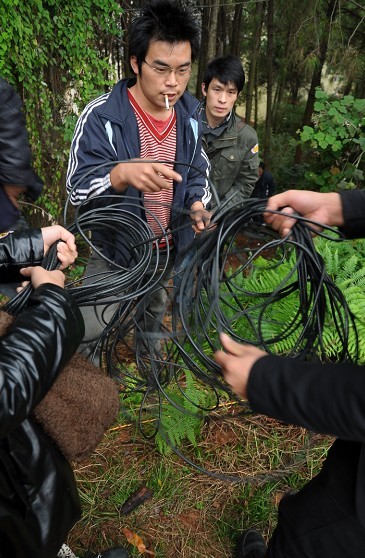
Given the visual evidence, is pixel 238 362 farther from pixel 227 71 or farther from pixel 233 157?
pixel 227 71

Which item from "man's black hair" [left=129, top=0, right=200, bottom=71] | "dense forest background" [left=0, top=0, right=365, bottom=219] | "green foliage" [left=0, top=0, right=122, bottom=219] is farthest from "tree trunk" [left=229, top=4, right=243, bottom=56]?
"man's black hair" [left=129, top=0, right=200, bottom=71]

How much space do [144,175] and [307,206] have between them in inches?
23.8

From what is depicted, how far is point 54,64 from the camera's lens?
13.5 feet

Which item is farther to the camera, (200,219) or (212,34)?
(212,34)

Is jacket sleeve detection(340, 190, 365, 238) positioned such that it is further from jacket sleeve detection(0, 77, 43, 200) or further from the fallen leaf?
the fallen leaf

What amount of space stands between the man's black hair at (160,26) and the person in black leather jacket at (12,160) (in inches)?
25.3

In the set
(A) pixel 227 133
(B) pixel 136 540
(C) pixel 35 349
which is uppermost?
(A) pixel 227 133

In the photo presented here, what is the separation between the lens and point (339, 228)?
1439 mm

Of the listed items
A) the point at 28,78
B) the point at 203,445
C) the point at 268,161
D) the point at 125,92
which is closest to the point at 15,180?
the point at 125,92

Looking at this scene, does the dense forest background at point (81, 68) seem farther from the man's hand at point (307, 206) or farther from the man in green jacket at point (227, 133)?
the man's hand at point (307, 206)

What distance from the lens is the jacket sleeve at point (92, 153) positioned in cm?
190

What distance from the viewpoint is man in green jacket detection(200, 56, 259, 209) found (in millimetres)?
3029

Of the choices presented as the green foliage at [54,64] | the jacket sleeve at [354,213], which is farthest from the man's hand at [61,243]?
the green foliage at [54,64]

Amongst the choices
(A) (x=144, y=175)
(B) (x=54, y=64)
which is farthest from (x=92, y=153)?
(B) (x=54, y=64)
